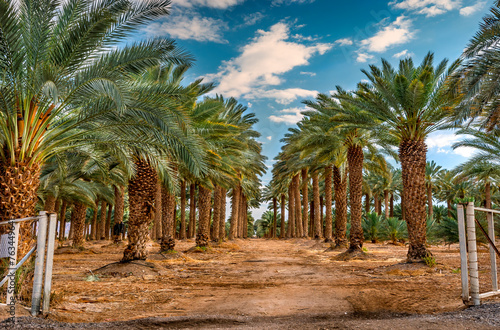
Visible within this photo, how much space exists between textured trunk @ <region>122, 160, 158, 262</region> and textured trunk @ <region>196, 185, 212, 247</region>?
8427mm

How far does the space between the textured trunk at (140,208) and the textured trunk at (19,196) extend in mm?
5759

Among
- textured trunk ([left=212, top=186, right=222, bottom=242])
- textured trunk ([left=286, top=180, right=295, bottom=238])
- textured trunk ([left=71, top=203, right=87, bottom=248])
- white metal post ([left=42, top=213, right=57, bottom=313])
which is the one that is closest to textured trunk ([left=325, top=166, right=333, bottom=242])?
textured trunk ([left=212, top=186, right=222, bottom=242])

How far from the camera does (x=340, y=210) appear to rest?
22.9m

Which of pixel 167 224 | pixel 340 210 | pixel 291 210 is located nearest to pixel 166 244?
pixel 167 224

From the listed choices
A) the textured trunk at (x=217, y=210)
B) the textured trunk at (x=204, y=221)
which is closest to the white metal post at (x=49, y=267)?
the textured trunk at (x=204, y=221)

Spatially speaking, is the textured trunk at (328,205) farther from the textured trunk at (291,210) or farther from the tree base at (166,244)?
the textured trunk at (291,210)

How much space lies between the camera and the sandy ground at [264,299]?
5398 millimetres

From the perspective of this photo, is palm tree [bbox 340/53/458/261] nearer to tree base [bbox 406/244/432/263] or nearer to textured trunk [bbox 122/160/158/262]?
tree base [bbox 406/244/432/263]

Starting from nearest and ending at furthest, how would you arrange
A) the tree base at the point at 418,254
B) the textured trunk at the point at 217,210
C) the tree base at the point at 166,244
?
the tree base at the point at 418,254 → the tree base at the point at 166,244 → the textured trunk at the point at 217,210

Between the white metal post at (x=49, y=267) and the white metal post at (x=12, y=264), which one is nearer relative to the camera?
the white metal post at (x=12, y=264)

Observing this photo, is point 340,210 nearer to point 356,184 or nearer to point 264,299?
point 356,184

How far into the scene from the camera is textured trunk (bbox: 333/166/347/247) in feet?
73.3

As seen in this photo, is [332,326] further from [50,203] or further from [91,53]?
[50,203]

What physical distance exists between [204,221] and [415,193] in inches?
508
